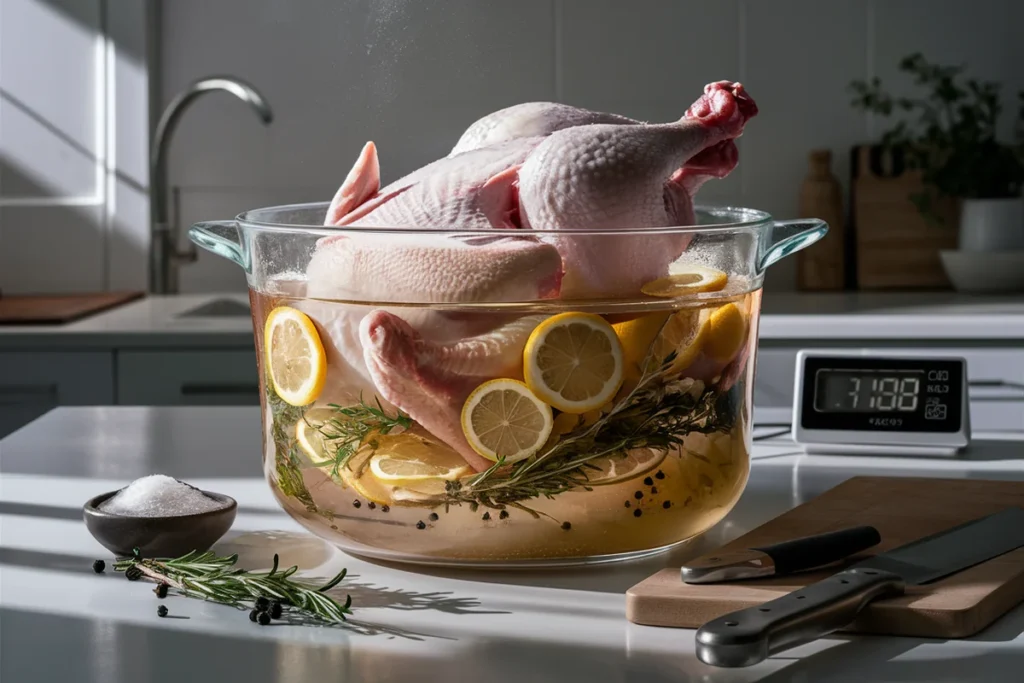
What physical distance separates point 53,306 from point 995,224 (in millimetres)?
2033

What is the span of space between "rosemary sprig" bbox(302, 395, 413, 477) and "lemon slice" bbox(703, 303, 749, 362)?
0.18 metres

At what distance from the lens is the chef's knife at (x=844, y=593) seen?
56cm

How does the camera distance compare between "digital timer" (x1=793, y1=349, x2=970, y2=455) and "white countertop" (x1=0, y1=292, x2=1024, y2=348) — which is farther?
"white countertop" (x1=0, y1=292, x2=1024, y2=348)

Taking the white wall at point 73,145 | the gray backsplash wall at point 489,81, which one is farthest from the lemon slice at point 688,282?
the white wall at point 73,145

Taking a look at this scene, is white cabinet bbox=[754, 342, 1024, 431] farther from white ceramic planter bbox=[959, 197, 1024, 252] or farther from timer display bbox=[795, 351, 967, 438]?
timer display bbox=[795, 351, 967, 438]

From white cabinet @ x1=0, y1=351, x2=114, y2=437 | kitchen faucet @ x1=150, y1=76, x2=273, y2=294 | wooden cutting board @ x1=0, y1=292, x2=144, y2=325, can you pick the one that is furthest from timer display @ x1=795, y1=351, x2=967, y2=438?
kitchen faucet @ x1=150, y1=76, x2=273, y2=294

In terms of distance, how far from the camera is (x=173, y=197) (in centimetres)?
298

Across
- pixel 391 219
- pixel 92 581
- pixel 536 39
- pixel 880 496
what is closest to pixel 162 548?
pixel 92 581

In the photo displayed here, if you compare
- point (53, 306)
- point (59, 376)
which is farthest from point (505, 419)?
point (53, 306)

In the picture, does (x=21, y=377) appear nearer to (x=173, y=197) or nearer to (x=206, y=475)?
(x=173, y=197)

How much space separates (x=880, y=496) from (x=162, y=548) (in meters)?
0.51

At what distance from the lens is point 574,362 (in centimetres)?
68

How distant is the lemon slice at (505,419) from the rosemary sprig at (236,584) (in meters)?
0.10

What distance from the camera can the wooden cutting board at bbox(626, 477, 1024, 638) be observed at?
645mm
